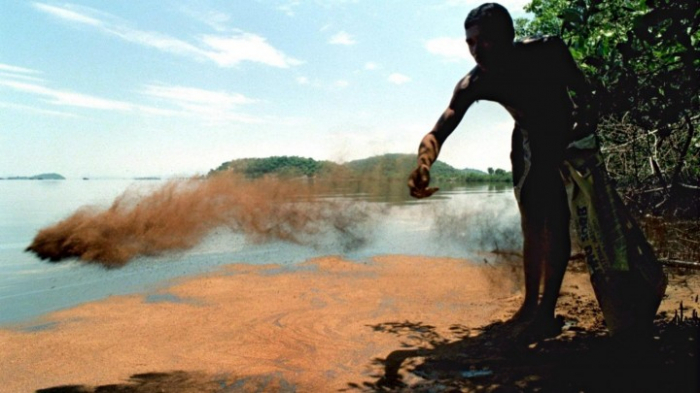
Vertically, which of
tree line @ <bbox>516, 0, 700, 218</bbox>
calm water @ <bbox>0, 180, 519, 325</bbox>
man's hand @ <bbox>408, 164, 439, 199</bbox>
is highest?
tree line @ <bbox>516, 0, 700, 218</bbox>

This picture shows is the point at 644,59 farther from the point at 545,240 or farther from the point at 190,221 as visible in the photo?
the point at 190,221

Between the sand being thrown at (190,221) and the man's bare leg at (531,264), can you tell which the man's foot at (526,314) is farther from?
the sand being thrown at (190,221)

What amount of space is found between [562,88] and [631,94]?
658 mm

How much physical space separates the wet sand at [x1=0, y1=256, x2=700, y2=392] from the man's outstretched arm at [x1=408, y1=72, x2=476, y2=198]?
5.05 ft

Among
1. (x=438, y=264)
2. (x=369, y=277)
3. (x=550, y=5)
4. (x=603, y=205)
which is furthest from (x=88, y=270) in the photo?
(x=550, y=5)

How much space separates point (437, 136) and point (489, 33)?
2.89 feet

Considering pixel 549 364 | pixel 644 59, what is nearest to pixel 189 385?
pixel 549 364

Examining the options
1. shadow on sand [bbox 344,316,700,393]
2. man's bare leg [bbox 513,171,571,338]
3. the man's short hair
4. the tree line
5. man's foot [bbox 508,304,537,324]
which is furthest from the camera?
man's foot [bbox 508,304,537,324]

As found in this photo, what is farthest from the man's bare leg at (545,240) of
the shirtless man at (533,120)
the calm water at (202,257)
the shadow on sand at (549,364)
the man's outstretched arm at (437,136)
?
the calm water at (202,257)

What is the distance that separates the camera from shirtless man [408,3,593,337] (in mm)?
3840

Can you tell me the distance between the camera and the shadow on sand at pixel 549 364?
3.35m

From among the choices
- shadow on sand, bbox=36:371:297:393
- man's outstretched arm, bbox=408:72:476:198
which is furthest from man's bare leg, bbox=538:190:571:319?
shadow on sand, bbox=36:371:297:393

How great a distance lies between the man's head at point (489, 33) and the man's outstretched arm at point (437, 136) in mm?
341

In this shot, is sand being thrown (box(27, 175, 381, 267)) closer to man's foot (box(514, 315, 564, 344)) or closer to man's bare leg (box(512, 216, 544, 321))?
man's bare leg (box(512, 216, 544, 321))
